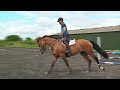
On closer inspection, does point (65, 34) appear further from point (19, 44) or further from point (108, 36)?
point (19, 44)

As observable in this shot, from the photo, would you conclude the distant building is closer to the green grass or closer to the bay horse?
the green grass

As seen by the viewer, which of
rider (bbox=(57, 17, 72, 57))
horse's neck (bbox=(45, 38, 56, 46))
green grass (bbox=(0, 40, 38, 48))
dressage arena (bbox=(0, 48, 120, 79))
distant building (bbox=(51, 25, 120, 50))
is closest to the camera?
dressage arena (bbox=(0, 48, 120, 79))

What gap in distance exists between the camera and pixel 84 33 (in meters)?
39.1

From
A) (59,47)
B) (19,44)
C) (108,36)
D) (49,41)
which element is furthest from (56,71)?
(19,44)

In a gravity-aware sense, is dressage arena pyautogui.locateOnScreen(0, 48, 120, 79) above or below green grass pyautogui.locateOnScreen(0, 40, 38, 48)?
above

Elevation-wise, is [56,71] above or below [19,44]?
above

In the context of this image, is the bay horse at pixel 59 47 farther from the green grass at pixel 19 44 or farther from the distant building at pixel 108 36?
the green grass at pixel 19 44

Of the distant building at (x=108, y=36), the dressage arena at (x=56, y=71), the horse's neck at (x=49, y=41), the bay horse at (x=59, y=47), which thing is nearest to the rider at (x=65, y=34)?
the bay horse at (x=59, y=47)

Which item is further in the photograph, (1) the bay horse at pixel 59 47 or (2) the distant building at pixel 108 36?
(2) the distant building at pixel 108 36

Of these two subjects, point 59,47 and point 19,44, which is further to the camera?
Result: point 19,44

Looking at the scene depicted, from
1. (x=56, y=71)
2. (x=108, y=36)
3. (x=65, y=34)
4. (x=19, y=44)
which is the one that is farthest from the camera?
(x=19, y=44)

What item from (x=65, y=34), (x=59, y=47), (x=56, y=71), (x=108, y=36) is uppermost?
(x=65, y=34)

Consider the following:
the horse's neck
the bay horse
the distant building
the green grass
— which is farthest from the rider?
the green grass
